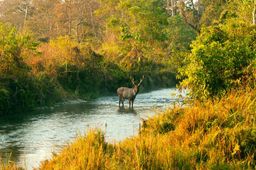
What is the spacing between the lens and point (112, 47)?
53906mm

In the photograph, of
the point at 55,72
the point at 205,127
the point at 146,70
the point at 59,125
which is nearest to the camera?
the point at 205,127

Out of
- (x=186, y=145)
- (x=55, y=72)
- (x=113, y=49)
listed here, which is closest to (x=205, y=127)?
(x=186, y=145)

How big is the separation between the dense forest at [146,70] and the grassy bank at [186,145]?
3 centimetres

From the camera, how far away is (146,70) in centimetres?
5144

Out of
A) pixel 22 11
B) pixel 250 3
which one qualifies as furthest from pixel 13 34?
pixel 22 11

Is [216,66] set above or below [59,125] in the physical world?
above

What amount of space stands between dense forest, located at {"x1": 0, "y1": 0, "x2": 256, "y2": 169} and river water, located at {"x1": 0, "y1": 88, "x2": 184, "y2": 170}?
5.27ft

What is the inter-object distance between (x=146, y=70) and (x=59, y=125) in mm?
27463

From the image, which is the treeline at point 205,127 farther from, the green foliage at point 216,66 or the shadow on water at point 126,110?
the shadow on water at point 126,110

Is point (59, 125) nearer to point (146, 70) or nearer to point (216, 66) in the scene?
point (216, 66)

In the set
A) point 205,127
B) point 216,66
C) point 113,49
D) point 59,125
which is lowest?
point 59,125

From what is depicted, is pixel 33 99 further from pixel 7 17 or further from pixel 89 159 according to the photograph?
pixel 7 17

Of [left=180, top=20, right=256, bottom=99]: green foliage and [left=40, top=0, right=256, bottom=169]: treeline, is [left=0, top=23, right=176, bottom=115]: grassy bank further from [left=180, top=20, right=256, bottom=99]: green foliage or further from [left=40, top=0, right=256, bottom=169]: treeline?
[left=40, top=0, right=256, bottom=169]: treeline

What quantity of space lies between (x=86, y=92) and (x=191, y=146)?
2884cm
